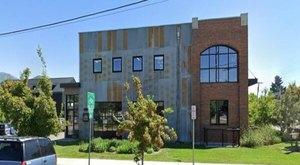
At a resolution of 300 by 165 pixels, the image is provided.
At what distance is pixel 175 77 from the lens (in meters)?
28.9

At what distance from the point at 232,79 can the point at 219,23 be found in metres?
3.98

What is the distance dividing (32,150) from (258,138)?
1727 centimetres

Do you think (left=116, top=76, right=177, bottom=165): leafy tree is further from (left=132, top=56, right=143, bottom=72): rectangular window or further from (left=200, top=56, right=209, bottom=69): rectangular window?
(left=132, top=56, right=143, bottom=72): rectangular window

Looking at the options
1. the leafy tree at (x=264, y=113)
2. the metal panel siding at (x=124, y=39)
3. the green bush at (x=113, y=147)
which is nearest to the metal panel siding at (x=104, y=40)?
the metal panel siding at (x=124, y=39)

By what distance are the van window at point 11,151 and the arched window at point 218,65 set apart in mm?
18758

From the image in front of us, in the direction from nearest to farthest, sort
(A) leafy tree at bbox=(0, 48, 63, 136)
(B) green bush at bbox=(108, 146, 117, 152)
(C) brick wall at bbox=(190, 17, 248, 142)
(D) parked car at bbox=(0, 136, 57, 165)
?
(D) parked car at bbox=(0, 136, 57, 165) → (A) leafy tree at bbox=(0, 48, 63, 136) → (B) green bush at bbox=(108, 146, 117, 152) → (C) brick wall at bbox=(190, 17, 248, 142)

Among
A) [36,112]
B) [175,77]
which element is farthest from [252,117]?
[36,112]

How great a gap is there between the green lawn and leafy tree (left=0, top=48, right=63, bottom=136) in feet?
12.5

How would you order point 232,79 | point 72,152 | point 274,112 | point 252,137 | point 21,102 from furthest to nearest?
point 274,112 → point 232,79 → point 252,137 → point 72,152 → point 21,102

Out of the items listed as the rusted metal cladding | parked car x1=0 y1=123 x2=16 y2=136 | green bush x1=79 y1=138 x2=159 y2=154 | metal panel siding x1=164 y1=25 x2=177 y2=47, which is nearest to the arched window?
the rusted metal cladding

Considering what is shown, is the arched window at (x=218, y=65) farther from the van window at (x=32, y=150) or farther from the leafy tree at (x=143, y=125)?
the van window at (x=32, y=150)

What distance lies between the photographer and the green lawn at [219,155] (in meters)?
19.3

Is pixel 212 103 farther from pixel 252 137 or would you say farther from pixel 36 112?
pixel 36 112

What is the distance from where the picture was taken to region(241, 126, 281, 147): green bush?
83.1ft
